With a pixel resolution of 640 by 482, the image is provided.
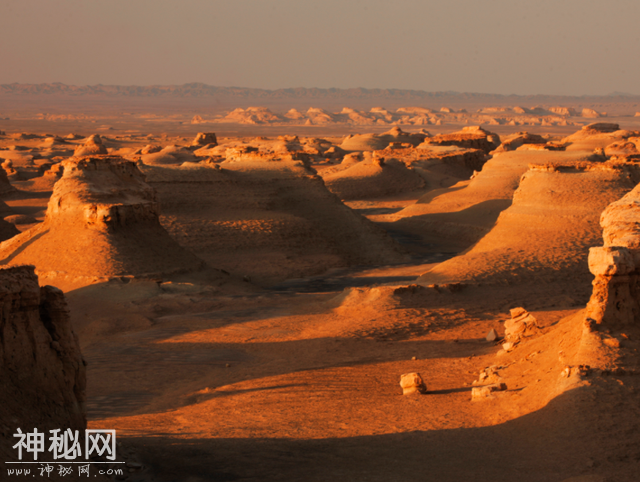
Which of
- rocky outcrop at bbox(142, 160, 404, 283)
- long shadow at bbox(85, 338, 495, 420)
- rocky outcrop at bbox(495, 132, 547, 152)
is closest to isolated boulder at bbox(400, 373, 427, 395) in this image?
long shadow at bbox(85, 338, 495, 420)

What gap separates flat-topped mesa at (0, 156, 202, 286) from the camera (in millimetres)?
16031

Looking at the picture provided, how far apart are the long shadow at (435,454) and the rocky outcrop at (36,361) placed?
0.83 metres

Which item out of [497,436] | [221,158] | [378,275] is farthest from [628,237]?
[221,158]

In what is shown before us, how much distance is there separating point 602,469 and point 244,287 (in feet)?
39.4

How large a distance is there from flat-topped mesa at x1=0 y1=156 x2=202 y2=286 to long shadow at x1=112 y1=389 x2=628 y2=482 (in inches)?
377

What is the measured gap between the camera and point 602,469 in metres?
6.31

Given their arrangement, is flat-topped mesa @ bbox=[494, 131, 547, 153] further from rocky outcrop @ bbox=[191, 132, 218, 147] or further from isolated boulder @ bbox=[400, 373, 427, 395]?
isolated boulder @ bbox=[400, 373, 427, 395]

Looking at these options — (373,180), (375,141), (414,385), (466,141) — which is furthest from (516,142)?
(414,385)

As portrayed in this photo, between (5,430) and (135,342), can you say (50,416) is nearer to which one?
(5,430)

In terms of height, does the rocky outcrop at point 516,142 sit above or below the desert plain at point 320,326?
above

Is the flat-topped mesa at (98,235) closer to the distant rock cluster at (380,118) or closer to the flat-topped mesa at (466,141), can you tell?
the flat-topped mesa at (466,141)

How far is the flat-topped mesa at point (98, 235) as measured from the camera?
16.0 metres

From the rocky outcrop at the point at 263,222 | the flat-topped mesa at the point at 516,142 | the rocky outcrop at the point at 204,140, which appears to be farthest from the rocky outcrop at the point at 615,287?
the rocky outcrop at the point at 204,140

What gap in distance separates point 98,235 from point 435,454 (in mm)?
11931
